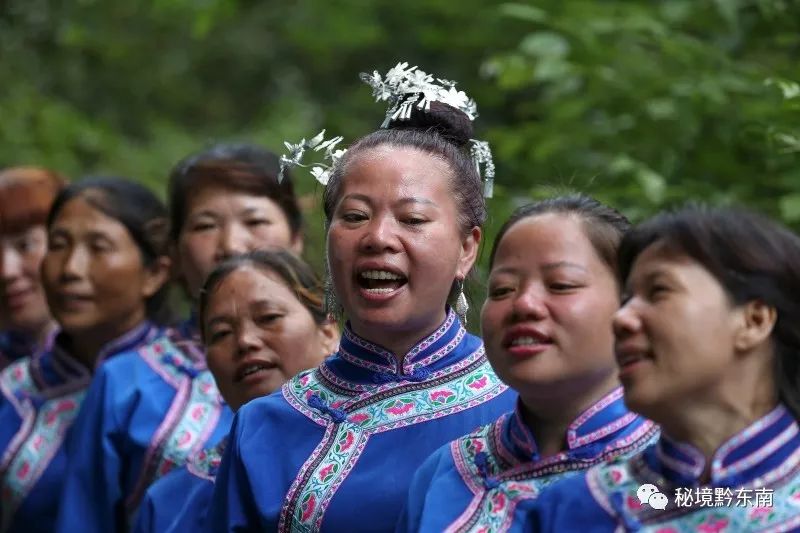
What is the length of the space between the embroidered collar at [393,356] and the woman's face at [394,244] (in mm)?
27

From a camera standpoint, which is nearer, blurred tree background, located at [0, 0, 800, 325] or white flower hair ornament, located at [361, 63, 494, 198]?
white flower hair ornament, located at [361, 63, 494, 198]

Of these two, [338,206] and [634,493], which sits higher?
[338,206]

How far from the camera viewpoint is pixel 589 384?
2822mm

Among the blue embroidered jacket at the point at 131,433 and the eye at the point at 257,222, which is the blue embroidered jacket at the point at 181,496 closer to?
the blue embroidered jacket at the point at 131,433

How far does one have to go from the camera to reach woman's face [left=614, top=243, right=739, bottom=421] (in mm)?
2488

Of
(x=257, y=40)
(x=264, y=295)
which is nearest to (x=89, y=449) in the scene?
(x=264, y=295)

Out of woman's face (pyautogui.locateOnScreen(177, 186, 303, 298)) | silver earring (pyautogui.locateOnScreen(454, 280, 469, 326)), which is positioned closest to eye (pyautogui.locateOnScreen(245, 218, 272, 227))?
woman's face (pyautogui.locateOnScreen(177, 186, 303, 298))

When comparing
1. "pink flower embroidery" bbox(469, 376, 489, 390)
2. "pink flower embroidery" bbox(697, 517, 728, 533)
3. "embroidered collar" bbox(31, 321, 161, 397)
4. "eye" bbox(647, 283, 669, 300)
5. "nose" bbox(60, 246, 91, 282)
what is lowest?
"pink flower embroidery" bbox(697, 517, 728, 533)

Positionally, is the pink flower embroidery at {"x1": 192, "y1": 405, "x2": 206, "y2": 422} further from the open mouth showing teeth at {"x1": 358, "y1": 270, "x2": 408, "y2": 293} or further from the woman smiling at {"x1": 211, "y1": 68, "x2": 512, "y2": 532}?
the open mouth showing teeth at {"x1": 358, "y1": 270, "x2": 408, "y2": 293}

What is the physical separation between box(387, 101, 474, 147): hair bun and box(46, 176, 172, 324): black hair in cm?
176

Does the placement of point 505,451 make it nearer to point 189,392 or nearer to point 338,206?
point 338,206

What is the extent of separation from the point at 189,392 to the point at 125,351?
1.65 feet

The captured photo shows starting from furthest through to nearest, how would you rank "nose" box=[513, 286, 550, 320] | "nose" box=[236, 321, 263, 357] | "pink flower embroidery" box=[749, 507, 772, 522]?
"nose" box=[236, 321, 263, 357] → "nose" box=[513, 286, 550, 320] → "pink flower embroidery" box=[749, 507, 772, 522]

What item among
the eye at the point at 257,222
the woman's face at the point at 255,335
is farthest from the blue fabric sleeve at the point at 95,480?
the woman's face at the point at 255,335
